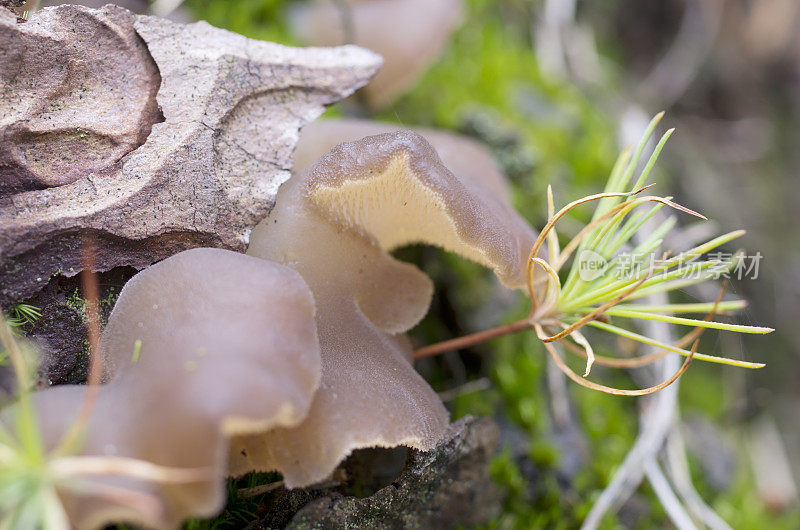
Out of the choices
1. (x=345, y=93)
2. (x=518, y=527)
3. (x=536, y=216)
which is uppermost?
(x=345, y=93)

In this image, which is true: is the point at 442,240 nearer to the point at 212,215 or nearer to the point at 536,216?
the point at 212,215

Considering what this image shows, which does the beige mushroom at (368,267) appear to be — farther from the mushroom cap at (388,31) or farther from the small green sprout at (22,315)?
the mushroom cap at (388,31)

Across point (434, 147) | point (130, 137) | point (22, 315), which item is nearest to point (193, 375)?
point (22, 315)

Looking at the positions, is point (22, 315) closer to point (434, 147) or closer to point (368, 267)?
point (368, 267)

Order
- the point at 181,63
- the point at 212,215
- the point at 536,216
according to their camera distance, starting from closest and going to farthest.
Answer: the point at 212,215 < the point at 181,63 < the point at 536,216

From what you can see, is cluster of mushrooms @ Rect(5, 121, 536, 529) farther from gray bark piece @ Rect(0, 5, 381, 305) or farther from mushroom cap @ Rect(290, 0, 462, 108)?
mushroom cap @ Rect(290, 0, 462, 108)

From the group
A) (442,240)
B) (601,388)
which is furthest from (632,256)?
(442,240)
